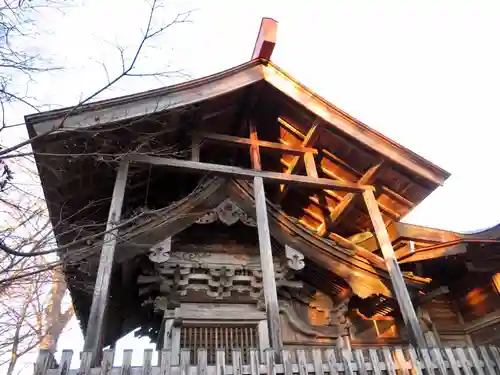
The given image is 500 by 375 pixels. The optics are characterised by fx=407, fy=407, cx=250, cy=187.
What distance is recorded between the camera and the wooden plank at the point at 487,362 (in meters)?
5.77

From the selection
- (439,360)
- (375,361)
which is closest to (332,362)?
(375,361)

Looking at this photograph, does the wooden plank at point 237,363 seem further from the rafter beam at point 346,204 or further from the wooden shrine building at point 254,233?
the rafter beam at point 346,204

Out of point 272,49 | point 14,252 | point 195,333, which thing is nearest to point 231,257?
point 195,333

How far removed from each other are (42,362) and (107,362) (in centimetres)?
67

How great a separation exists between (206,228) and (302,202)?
3.34 meters

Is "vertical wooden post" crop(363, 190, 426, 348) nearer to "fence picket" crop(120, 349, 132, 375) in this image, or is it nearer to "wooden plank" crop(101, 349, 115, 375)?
"fence picket" crop(120, 349, 132, 375)

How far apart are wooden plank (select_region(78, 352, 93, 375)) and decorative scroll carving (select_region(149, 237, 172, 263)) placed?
266cm

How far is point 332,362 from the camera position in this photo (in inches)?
208

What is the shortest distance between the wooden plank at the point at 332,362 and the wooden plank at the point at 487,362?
2.29 meters

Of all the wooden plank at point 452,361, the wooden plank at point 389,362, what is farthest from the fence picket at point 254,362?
the wooden plank at point 452,361

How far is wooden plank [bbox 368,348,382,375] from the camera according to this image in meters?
5.36

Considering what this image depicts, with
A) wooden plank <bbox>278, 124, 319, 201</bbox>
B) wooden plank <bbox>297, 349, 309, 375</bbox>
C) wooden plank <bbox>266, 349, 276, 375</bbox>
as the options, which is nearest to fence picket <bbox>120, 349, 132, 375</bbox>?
wooden plank <bbox>266, 349, 276, 375</bbox>

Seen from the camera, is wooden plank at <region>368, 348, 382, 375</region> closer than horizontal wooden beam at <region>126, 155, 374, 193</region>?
Yes

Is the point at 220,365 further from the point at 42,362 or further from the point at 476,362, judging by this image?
the point at 476,362
